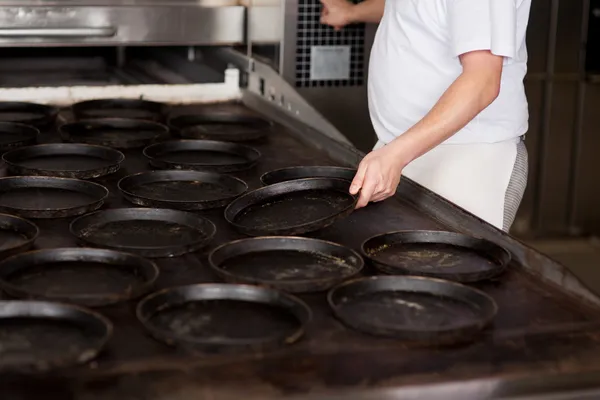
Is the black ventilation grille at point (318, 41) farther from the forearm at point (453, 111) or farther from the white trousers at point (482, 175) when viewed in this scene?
the forearm at point (453, 111)

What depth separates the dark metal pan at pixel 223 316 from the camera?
4.48 ft

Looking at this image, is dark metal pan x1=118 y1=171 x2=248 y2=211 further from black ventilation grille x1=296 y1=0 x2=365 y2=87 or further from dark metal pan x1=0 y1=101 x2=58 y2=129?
black ventilation grille x1=296 y1=0 x2=365 y2=87

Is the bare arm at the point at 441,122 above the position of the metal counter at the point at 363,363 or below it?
above

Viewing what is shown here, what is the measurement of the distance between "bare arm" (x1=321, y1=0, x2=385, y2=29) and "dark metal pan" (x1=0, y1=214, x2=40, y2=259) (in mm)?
1434

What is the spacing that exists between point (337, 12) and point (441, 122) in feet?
3.69

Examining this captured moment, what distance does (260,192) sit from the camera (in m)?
2.12

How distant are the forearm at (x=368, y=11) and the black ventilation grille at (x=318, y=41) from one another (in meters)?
0.11

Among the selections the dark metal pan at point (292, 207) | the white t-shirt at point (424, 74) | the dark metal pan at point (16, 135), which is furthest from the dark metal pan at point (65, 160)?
the white t-shirt at point (424, 74)

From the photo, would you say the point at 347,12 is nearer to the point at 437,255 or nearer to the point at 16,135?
the point at 16,135

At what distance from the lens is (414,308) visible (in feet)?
5.08

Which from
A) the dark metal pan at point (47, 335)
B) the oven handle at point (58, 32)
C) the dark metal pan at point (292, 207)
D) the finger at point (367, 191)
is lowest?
the dark metal pan at point (47, 335)

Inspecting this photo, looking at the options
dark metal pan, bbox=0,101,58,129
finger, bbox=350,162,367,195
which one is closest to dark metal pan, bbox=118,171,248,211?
finger, bbox=350,162,367,195

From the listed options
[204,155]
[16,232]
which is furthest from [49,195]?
[204,155]

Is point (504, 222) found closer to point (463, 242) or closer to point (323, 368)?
point (463, 242)
